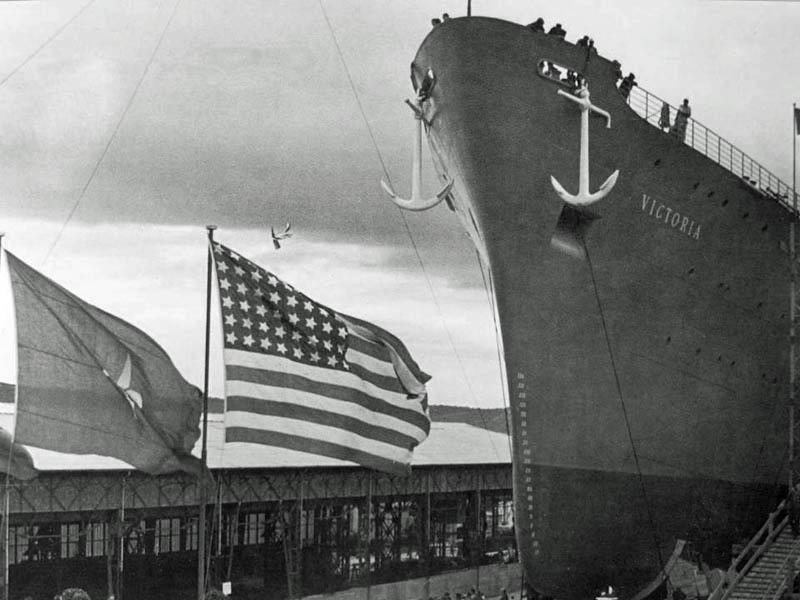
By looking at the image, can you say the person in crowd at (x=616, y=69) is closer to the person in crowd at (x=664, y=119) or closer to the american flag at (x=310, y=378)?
the person in crowd at (x=664, y=119)

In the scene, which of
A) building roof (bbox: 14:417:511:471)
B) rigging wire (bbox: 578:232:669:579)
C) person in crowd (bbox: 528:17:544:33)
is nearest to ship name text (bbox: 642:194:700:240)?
rigging wire (bbox: 578:232:669:579)

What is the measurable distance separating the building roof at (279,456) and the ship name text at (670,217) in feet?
22.5

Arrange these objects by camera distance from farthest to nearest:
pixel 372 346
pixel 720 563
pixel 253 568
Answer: pixel 253 568, pixel 720 563, pixel 372 346

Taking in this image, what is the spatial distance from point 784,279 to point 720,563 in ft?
17.7

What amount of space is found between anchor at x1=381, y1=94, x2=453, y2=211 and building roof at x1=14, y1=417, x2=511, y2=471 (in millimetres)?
3639

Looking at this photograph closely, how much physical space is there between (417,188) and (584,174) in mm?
2252

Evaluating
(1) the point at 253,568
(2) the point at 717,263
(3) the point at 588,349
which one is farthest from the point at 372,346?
(1) the point at 253,568

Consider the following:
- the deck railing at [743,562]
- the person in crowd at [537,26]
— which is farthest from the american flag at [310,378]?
the person in crowd at [537,26]

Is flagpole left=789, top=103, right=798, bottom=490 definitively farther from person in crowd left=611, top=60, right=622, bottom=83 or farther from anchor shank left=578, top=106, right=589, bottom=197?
anchor shank left=578, top=106, right=589, bottom=197

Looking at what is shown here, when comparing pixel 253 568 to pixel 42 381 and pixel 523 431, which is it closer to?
pixel 523 431

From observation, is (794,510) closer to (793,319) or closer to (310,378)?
(793,319)

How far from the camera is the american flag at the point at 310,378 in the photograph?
1088 cm

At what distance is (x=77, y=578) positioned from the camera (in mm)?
20297

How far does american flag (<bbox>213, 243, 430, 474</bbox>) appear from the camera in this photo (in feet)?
35.7
